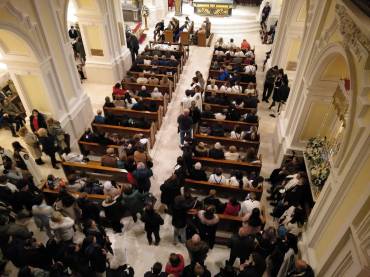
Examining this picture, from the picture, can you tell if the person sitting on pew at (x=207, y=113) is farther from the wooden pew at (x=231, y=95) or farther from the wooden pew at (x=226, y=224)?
the wooden pew at (x=226, y=224)

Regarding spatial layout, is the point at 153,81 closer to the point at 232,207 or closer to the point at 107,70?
the point at 107,70

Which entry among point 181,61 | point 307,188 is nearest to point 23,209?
point 307,188

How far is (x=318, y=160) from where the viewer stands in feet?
22.3

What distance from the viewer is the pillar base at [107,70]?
12.1 metres

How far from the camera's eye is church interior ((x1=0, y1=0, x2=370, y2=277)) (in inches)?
199

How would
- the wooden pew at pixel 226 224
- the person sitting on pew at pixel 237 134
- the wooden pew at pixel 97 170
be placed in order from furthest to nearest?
the person sitting on pew at pixel 237 134
the wooden pew at pixel 97 170
the wooden pew at pixel 226 224

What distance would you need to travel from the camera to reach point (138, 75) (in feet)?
37.7

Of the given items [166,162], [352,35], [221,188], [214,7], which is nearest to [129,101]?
[166,162]

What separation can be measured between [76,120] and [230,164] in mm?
4847

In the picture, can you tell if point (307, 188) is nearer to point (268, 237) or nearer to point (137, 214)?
point (268, 237)

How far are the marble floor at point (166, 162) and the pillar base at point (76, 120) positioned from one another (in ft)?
3.83

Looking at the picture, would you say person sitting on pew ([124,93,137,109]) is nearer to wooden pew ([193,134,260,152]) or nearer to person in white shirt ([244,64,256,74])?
wooden pew ([193,134,260,152])

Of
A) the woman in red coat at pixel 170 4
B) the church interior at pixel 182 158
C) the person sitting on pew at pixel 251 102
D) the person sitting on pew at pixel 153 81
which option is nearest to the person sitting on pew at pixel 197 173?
the church interior at pixel 182 158

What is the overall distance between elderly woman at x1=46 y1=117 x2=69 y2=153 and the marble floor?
2.92 feet
